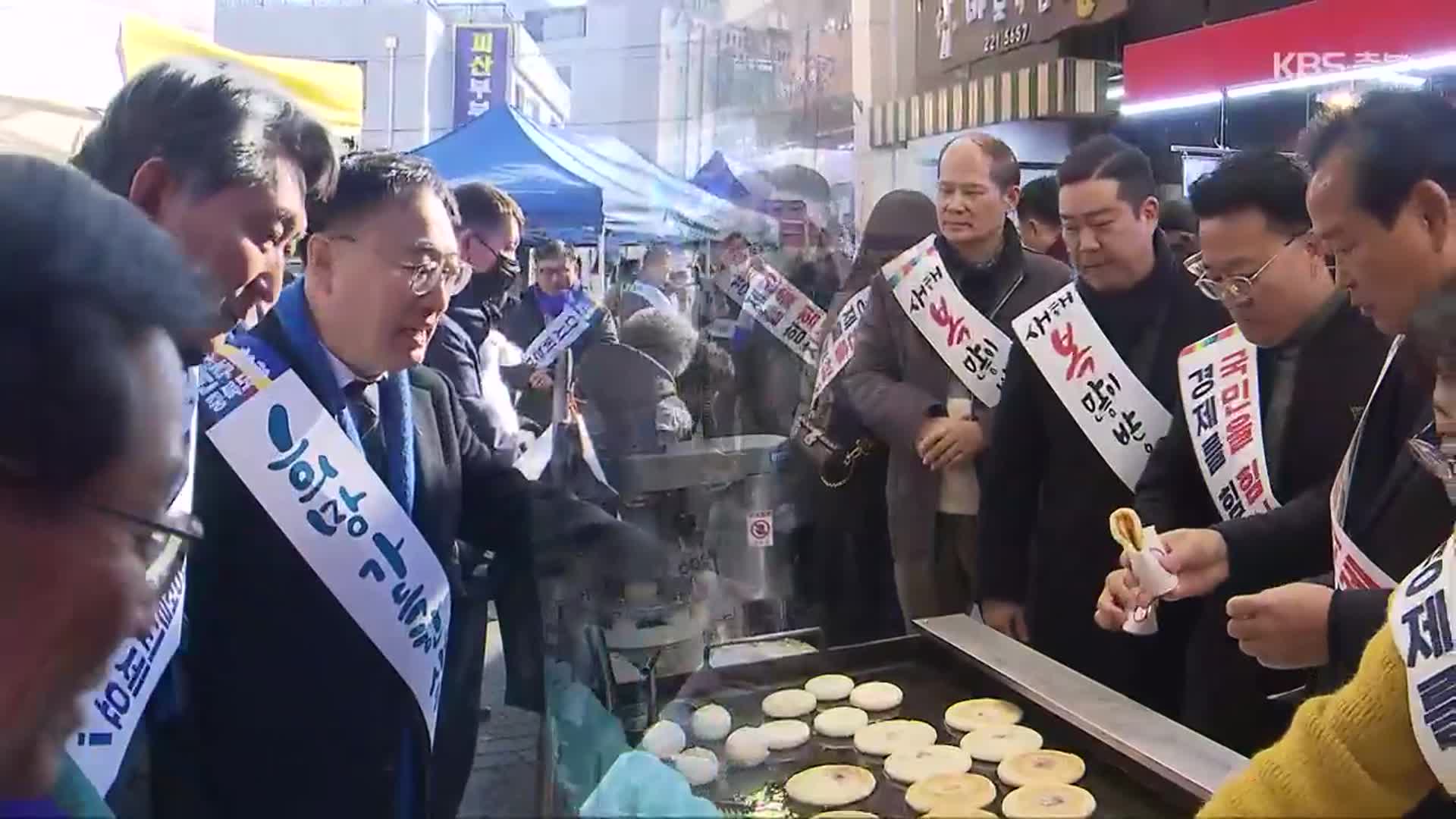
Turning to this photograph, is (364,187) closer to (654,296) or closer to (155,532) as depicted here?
(155,532)

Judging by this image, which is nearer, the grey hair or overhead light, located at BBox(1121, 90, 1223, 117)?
the grey hair

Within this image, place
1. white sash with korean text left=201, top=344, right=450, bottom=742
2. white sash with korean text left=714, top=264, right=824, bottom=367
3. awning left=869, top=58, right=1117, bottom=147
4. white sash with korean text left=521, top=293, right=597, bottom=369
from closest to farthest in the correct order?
white sash with korean text left=201, top=344, right=450, bottom=742 < white sash with korean text left=521, top=293, right=597, bottom=369 < white sash with korean text left=714, top=264, right=824, bottom=367 < awning left=869, top=58, right=1117, bottom=147

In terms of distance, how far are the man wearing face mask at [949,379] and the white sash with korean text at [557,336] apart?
2.46 ft

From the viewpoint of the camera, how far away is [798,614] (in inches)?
116

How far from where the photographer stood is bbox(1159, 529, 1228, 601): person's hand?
5.80 ft

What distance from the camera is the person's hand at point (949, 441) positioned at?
257cm

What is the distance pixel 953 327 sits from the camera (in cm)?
271

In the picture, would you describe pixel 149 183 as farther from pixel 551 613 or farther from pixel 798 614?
pixel 798 614

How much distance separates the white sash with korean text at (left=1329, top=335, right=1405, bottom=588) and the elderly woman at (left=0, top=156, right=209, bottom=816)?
53.0 inches

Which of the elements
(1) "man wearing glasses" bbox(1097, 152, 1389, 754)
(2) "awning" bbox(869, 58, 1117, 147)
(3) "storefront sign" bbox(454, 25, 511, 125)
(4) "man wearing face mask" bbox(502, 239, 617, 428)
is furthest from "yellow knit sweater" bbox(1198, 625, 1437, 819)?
(2) "awning" bbox(869, 58, 1117, 147)

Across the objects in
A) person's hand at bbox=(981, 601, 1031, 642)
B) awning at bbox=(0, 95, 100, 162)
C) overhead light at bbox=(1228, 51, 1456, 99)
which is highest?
overhead light at bbox=(1228, 51, 1456, 99)

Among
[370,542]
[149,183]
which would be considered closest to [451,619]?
[370,542]

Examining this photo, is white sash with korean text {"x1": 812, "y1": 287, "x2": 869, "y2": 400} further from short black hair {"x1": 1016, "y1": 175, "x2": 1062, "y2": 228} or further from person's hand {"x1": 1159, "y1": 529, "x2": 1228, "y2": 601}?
person's hand {"x1": 1159, "y1": 529, "x2": 1228, "y2": 601}

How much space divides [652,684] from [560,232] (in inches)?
104
